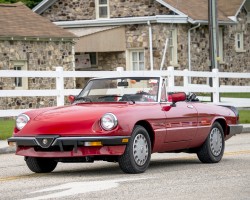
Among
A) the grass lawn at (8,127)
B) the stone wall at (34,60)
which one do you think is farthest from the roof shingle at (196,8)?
the grass lawn at (8,127)

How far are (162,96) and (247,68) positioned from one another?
1555 inches

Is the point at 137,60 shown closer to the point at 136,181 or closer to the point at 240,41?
the point at 240,41

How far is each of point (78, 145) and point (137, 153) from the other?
87 cm

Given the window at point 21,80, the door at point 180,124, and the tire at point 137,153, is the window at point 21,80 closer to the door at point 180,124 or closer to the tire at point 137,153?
the door at point 180,124

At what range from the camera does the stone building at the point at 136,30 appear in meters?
47.2

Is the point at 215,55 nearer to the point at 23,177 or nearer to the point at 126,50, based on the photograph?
the point at 126,50

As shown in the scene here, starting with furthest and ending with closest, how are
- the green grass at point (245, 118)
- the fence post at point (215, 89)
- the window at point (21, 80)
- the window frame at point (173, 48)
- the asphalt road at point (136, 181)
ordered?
the window frame at point (173, 48), the window at point (21, 80), the fence post at point (215, 89), the green grass at point (245, 118), the asphalt road at point (136, 181)

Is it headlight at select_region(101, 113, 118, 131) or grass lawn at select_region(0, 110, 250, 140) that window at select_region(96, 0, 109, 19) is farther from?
headlight at select_region(101, 113, 118, 131)

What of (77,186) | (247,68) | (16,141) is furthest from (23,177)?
(247,68)

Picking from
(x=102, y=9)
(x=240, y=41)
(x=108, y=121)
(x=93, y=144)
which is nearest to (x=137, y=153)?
(x=108, y=121)

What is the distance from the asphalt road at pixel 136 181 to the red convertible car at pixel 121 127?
273 millimetres

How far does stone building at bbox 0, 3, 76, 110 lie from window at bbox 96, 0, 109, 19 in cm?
674

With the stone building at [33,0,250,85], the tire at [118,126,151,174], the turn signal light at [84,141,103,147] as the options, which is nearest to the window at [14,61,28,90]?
the stone building at [33,0,250,85]

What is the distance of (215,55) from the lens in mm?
34781
